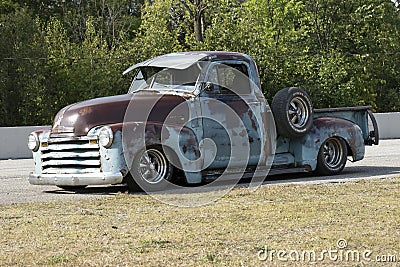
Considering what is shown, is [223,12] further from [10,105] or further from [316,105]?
[10,105]

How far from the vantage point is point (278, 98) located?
539 inches

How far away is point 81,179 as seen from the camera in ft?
39.7

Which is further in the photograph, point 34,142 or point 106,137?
point 34,142

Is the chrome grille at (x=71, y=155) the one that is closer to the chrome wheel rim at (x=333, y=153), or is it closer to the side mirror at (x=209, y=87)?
the side mirror at (x=209, y=87)

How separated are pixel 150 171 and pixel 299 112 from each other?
10.0 ft

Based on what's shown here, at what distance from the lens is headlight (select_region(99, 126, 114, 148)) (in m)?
11.9

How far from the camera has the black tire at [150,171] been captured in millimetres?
12086

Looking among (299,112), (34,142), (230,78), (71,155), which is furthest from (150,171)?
(299,112)

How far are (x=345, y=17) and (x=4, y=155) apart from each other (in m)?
34.3

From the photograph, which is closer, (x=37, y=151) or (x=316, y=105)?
(x=37, y=151)

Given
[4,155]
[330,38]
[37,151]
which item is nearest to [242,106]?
[37,151]

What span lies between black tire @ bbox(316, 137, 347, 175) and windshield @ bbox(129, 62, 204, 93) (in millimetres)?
2778

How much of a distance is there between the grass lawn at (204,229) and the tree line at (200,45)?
23841 mm

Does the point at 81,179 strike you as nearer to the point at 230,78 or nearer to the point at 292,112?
the point at 230,78
